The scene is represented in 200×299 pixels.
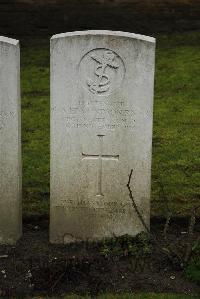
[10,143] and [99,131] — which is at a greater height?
[99,131]

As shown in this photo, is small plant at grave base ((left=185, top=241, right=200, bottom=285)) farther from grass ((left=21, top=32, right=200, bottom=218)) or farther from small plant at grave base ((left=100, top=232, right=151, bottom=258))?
grass ((left=21, top=32, right=200, bottom=218))

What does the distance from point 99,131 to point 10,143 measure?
2.35ft

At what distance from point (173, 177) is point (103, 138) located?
5.57 feet

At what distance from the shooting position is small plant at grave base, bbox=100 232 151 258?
4.96 meters

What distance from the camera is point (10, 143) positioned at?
5.04 meters

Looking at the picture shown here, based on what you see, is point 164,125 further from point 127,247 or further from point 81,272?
point 81,272

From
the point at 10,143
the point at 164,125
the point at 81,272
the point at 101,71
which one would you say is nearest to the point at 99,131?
the point at 101,71

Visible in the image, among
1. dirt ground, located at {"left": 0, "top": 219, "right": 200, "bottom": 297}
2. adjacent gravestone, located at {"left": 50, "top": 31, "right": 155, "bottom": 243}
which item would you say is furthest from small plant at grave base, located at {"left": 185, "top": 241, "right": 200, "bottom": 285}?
adjacent gravestone, located at {"left": 50, "top": 31, "right": 155, "bottom": 243}

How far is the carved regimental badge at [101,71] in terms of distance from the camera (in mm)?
4957

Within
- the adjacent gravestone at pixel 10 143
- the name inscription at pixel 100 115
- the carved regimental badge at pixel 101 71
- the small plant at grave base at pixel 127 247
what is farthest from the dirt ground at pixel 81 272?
the carved regimental badge at pixel 101 71

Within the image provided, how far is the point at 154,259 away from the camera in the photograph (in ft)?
16.2

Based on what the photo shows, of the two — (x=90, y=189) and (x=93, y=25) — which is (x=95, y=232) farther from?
(x=93, y=25)

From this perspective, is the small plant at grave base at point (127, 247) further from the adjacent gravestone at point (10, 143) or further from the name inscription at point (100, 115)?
the name inscription at point (100, 115)

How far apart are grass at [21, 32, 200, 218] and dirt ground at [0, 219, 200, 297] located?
648mm
